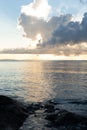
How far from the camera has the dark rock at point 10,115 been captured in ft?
103

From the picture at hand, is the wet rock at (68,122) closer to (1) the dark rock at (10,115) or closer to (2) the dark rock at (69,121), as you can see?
(2) the dark rock at (69,121)

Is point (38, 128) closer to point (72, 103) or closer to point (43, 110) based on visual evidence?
point (43, 110)

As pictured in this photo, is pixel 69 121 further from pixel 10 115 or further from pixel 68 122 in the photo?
pixel 10 115

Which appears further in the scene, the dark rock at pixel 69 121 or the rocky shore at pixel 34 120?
the dark rock at pixel 69 121

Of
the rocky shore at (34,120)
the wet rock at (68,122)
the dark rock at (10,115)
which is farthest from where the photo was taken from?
the wet rock at (68,122)

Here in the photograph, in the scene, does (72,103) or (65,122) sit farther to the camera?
(72,103)

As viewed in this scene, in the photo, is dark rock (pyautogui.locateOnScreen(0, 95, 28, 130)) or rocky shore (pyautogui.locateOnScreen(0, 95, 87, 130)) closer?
dark rock (pyautogui.locateOnScreen(0, 95, 28, 130))

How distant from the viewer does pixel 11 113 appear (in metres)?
34.5

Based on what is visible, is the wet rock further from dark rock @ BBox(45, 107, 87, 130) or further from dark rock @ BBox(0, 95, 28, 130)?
dark rock @ BBox(0, 95, 28, 130)

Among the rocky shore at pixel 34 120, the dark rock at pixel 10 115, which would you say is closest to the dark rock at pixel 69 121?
the rocky shore at pixel 34 120

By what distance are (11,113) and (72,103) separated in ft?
70.7

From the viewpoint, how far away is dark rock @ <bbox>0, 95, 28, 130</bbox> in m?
31.3

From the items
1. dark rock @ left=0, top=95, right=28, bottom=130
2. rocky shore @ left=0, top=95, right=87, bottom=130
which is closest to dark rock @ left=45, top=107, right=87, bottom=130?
rocky shore @ left=0, top=95, right=87, bottom=130

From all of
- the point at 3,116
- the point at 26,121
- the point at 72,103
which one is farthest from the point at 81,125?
the point at 72,103
